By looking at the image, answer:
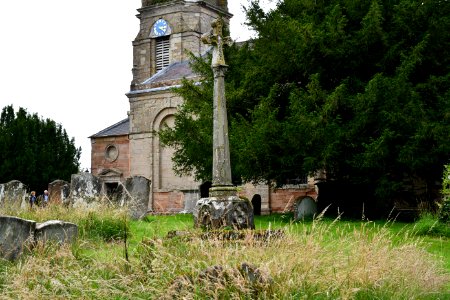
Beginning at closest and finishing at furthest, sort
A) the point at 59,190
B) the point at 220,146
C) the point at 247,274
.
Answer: the point at 247,274, the point at 220,146, the point at 59,190

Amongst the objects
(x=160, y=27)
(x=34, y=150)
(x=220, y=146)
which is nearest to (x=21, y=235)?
(x=220, y=146)

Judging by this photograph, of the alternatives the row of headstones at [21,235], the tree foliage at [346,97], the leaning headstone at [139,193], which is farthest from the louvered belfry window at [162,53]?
the row of headstones at [21,235]

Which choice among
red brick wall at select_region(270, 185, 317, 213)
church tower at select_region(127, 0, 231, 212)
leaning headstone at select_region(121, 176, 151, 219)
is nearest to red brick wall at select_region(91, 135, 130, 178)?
church tower at select_region(127, 0, 231, 212)

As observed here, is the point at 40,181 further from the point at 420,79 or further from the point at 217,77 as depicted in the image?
the point at 217,77

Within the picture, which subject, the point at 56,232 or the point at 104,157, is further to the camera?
Result: the point at 104,157

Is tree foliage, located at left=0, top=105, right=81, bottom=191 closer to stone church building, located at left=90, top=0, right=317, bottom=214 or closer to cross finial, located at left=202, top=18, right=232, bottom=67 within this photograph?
stone church building, located at left=90, top=0, right=317, bottom=214

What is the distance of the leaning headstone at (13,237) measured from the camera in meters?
9.54

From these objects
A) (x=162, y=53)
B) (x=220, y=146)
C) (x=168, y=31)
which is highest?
(x=168, y=31)

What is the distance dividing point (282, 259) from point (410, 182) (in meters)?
13.9

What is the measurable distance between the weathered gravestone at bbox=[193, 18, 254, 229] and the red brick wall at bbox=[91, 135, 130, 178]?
26317 mm

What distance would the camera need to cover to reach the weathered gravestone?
11953 mm

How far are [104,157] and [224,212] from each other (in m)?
28.8

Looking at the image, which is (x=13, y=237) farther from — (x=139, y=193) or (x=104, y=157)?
(x=104, y=157)

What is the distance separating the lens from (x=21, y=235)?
9789 millimetres
